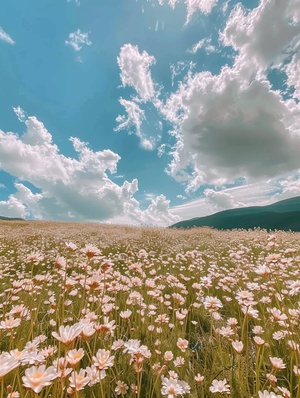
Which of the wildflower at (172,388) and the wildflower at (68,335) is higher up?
the wildflower at (68,335)

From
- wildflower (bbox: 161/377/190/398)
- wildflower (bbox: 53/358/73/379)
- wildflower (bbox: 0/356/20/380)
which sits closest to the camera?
wildflower (bbox: 0/356/20/380)

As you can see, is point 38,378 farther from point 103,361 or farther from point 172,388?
point 172,388

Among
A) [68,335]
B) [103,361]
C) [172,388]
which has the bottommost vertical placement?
[172,388]

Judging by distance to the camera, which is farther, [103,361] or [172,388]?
[172,388]

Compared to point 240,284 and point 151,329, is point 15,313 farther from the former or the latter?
point 240,284

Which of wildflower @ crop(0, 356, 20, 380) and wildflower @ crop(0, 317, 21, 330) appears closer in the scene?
wildflower @ crop(0, 356, 20, 380)

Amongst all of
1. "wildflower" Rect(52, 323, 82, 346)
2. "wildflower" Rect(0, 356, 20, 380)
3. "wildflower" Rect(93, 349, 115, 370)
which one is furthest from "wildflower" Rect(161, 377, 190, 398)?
"wildflower" Rect(0, 356, 20, 380)

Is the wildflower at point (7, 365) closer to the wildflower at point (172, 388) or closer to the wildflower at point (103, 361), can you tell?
the wildflower at point (103, 361)

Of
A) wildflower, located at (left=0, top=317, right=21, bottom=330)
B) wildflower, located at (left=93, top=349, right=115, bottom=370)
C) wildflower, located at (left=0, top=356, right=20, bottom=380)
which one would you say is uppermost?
wildflower, located at (left=0, top=356, right=20, bottom=380)

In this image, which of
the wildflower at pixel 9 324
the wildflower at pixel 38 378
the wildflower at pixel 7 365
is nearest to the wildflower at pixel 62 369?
the wildflower at pixel 38 378

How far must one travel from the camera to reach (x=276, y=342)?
2.37 meters

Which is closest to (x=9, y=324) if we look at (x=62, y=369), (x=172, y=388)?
(x=62, y=369)

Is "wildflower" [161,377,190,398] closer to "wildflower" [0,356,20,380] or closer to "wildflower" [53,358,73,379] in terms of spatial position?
"wildflower" [53,358,73,379]

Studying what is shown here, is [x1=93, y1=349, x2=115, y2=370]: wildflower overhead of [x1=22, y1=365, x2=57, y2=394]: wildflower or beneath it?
beneath
